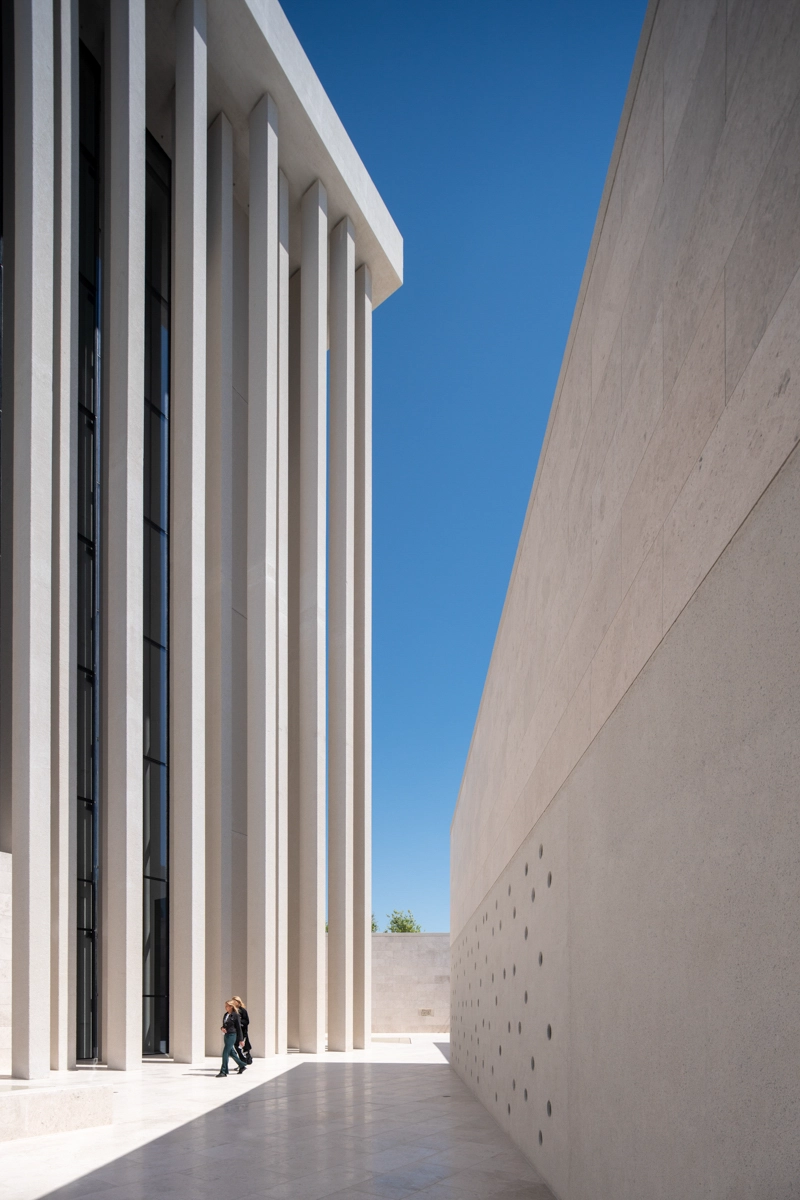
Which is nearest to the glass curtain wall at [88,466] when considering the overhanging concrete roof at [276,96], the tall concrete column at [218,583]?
the overhanging concrete roof at [276,96]

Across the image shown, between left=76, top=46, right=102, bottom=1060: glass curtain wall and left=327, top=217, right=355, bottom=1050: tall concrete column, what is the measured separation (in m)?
7.14

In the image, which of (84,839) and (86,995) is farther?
(84,839)

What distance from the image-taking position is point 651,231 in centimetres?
495

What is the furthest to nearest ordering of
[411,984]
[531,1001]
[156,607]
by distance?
[411,984]
[156,607]
[531,1001]

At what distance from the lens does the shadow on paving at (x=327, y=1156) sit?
7648 mm

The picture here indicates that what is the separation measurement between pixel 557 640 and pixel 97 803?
52.7 ft

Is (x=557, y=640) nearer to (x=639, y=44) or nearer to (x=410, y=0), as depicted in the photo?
(x=639, y=44)

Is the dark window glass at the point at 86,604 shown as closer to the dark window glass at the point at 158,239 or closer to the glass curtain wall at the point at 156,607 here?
the glass curtain wall at the point at 156,607

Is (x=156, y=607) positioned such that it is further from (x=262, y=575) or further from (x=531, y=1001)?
(x=531, y=1001)

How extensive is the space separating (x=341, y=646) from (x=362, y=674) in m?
1.52

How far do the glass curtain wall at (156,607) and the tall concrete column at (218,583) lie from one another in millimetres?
1341

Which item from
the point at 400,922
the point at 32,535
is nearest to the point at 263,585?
the point at 32,535

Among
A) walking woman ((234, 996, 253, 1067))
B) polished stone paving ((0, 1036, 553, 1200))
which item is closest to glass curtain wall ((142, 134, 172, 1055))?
walking woman ((234, 996, 253, 1067))

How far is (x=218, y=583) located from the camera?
2209 cm
